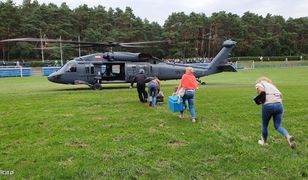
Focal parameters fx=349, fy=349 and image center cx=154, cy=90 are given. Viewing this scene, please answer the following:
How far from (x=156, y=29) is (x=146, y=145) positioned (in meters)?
98.9

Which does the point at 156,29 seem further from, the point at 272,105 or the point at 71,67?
the point at 272,105

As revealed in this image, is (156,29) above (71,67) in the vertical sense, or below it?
above

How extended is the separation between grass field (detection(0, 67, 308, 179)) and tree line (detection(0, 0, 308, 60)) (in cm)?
7339

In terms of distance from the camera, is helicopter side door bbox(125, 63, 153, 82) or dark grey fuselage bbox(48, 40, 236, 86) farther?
helicopter side door bbox(125, 63, 153, 82)

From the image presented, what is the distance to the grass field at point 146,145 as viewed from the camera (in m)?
6.23

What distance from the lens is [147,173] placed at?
614cm

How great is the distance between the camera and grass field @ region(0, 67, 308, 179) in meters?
6.23

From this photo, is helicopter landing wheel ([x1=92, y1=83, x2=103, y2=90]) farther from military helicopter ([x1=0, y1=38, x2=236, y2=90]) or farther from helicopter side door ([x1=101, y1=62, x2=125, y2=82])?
helicopter side door ([x1=101, y1=62, x2=125, y2=82])

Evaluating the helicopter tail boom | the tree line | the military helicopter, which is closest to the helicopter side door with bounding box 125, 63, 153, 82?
the military helicopter

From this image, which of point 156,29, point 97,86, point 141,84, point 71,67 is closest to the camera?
point 141,84

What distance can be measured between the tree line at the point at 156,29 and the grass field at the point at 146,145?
73.4 meters

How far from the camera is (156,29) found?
10481 centimetres

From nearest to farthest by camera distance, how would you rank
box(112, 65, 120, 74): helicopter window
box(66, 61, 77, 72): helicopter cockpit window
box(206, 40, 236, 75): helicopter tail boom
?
box(66, 61, 77, 72): helicopter cockpit window, box(112, 65, 120, 74): helicopter window, box(206, 40, 236, 75): helicopter tail boom

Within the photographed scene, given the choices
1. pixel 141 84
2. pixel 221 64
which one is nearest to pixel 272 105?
pixel 141 84
